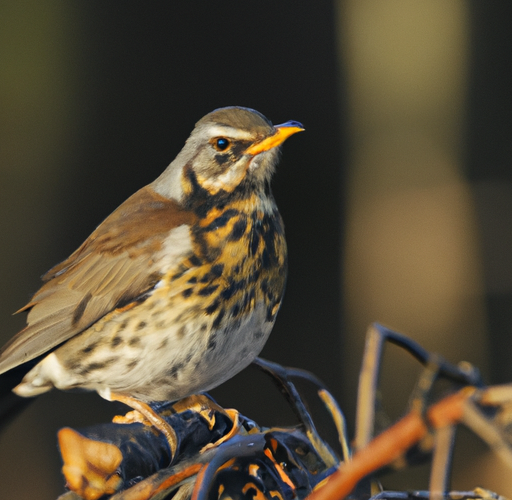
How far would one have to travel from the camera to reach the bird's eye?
99 centimetres

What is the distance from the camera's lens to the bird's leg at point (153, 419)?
60 centimetres

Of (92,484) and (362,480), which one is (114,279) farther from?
(362,480)

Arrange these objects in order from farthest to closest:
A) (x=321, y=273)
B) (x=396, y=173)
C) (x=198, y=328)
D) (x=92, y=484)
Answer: (x=396, y=173) → (x=321, y=273) → (x=198, y=328) → (x=92, y=484)

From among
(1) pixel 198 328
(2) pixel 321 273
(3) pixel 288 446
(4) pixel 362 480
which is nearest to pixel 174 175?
(1) pixel 198 328

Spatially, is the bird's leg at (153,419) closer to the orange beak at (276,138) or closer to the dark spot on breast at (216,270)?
the dark spot on breast at (216,270)

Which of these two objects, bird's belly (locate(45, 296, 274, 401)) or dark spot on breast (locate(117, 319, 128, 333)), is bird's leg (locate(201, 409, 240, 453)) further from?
dark spot on breast (locate(117, 319, 128, 333))

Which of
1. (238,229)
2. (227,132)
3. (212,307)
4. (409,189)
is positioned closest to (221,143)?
(227,132)

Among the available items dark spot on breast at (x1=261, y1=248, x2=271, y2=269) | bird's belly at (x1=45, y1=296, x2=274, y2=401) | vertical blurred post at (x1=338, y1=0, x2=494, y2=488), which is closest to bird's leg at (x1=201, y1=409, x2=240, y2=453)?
bird's belly at (x1=45, y1=296, x2=274, y2=401)

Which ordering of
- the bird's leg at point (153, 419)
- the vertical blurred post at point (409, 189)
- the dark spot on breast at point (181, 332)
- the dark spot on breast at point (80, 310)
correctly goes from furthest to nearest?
the vertical blurred post at point (409, 189)
the dark spot on breast at point (80, 310)
the dark spot on breast at point (181, 332)
the bird's leg at point (153, 419)

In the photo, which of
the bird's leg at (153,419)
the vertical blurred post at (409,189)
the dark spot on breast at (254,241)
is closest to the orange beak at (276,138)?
the dark spot on breast at (254,241)

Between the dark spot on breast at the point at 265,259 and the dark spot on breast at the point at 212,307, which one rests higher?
the dark spot on breast at the point at 265,259

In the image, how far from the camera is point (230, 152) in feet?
3.27

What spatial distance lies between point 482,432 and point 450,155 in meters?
2.50

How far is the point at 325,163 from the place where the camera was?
2506 millimetres
